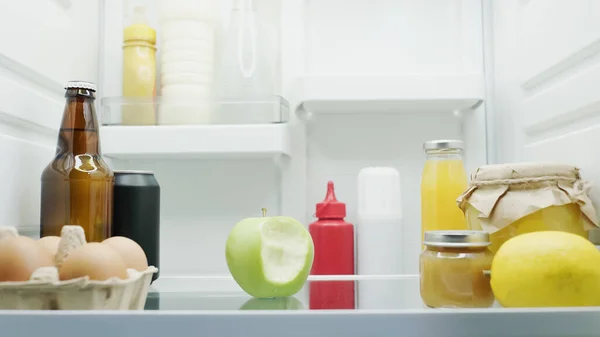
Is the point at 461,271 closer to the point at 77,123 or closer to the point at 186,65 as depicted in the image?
the point at 77,123

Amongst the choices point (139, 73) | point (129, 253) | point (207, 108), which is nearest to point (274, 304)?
point (129, 253)

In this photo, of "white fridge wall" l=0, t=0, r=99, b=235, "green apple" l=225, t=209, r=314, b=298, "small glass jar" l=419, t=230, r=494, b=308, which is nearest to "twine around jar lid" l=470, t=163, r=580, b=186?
"small glass jar" l=419, t=230, r=494, b=308

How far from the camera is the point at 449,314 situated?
508 mm

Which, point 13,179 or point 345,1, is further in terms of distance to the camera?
point 345,1

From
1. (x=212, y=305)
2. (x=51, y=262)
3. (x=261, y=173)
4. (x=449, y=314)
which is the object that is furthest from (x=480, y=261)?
(x=261, y=173)

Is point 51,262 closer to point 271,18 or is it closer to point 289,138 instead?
point 289,138

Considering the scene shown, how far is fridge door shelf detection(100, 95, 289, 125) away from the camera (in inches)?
44.2

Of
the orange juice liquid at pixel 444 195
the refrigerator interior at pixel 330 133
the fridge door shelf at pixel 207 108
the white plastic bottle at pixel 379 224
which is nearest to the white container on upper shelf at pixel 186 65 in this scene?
the fridge door shelf at pixel 207 108

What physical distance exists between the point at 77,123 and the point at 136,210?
16cm

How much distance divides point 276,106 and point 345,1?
1.05 ft

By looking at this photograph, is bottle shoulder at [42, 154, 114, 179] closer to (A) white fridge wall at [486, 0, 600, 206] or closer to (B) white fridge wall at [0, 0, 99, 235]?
(B) white fridge wall at [0, 0, 99, 235]

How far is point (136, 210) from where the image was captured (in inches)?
35.2

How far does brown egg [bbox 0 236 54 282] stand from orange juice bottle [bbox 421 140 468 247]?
663 millimetres

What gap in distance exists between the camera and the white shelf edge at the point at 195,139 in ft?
3.62
